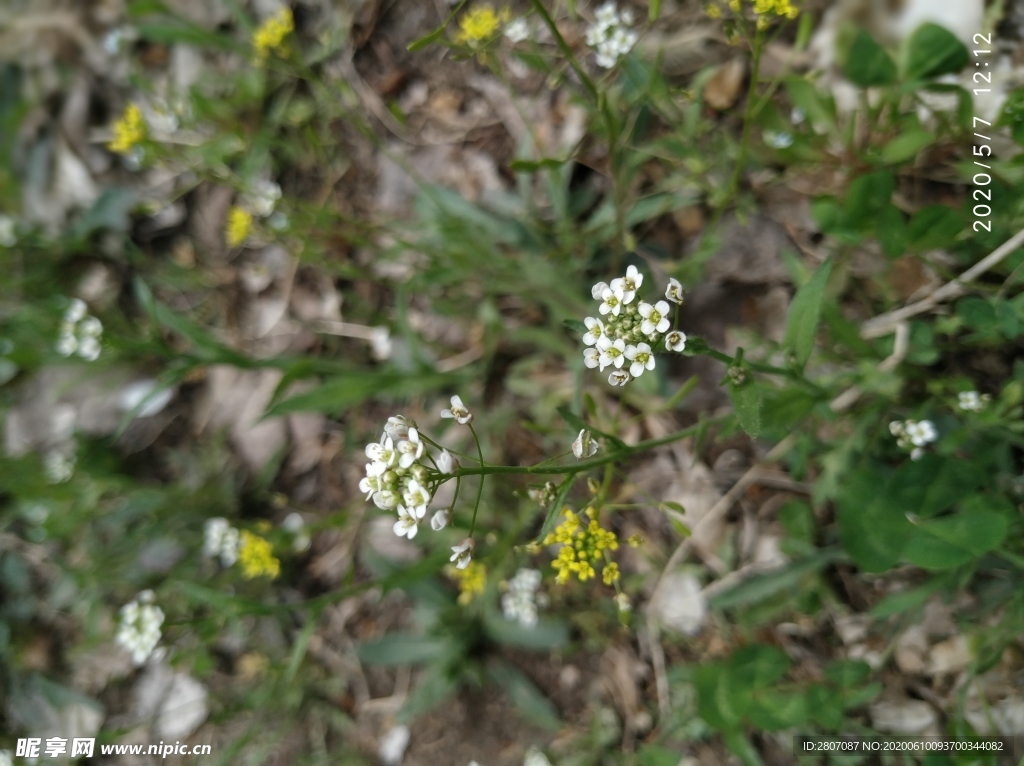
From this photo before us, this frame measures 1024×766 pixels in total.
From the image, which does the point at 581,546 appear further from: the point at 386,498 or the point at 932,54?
the point at 932,54

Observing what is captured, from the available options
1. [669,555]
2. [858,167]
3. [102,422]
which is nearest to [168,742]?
[102,422]

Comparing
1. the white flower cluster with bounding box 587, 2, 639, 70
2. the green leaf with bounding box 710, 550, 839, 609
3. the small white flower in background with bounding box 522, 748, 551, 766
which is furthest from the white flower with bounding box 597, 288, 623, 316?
the small white flower in background with bounding box 522, 748, 551, 766

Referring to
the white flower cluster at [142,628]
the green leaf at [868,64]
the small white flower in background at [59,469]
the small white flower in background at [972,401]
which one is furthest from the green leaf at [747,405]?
the small white flower in background at [59,469]

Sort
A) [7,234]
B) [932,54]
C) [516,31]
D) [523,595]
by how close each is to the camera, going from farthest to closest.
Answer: [7,234], [523,595], [932,54], [516,31]

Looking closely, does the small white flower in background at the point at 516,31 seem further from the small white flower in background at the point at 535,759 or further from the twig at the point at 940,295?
the small white flower in background at the point at 535,759

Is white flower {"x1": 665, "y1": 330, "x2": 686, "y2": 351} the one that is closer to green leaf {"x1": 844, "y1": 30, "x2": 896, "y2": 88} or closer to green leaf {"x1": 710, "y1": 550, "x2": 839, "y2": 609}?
green leaf {"x1": 710, "y1": 550, "x2": 839, "y2": 609}

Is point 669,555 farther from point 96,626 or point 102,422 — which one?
point 102,422

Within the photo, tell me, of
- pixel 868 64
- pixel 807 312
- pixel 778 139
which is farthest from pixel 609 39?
pixel 807 312
